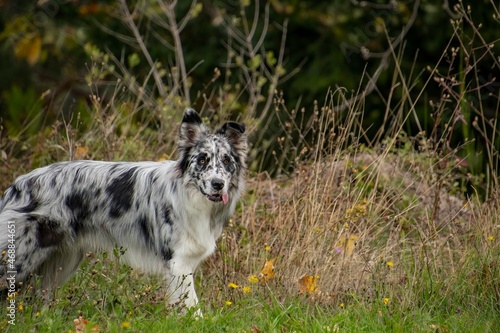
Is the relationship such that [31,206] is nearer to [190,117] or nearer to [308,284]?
[190,117]

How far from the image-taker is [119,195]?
6.46m

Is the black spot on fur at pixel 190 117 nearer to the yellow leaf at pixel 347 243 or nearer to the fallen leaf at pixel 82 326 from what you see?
the yellow leaf at pixel 347 243

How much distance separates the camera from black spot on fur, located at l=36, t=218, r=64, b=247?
6172 mm

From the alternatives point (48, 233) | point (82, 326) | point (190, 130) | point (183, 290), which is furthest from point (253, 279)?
point (48, 233)

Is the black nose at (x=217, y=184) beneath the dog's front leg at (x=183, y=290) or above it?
above

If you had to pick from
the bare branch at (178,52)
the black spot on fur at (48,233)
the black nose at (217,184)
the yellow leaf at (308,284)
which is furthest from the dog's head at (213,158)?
the bare branch at (178,52)

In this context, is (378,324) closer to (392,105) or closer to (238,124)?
(238,124)

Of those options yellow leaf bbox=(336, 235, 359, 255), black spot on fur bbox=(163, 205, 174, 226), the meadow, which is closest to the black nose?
black spot on fur bbox=(163, 205, 174, 226)

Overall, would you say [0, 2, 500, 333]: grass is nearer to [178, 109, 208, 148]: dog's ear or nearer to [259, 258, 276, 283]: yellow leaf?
[259, 258, 276, 283]: yellow leaf

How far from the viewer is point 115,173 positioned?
655cm

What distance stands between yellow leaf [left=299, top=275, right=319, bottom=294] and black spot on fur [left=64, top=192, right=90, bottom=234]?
1640 mm

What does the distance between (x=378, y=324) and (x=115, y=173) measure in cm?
227

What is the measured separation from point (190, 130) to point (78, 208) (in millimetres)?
995

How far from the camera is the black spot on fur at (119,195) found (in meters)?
6.44
